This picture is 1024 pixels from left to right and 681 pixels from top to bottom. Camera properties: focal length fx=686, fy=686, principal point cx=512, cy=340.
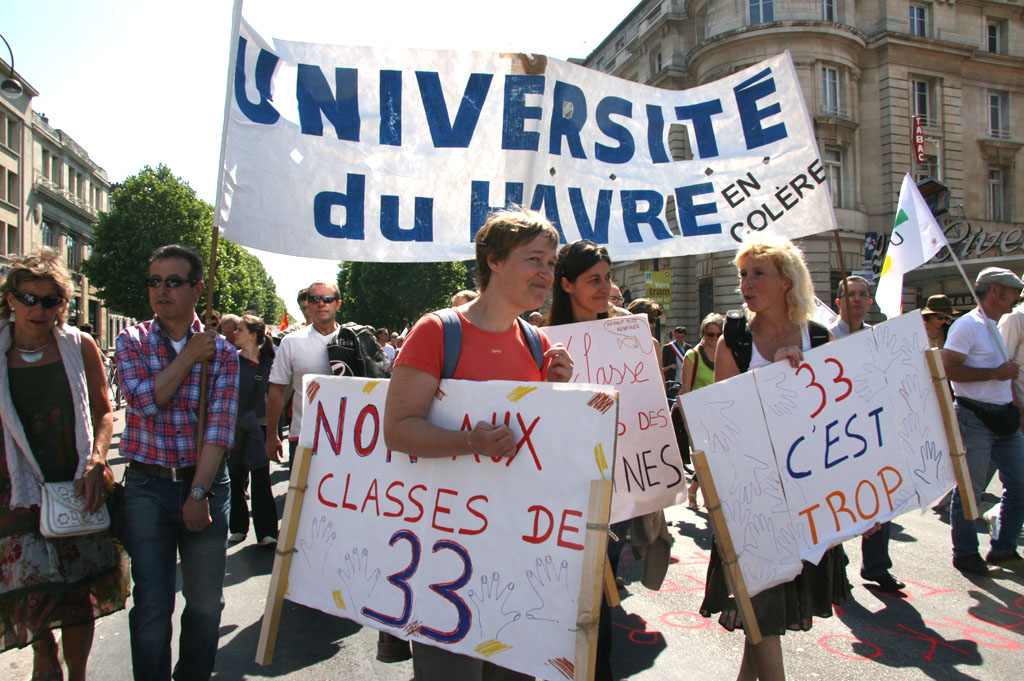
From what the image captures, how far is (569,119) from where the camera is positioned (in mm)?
3828

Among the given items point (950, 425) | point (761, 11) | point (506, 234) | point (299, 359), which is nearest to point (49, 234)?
point (761, 11)

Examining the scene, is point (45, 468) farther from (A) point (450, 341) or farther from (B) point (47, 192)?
(B) point (47, 192)

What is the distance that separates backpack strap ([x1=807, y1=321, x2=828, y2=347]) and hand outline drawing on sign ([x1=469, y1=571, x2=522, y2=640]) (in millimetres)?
1665

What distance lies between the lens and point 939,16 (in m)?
28.5

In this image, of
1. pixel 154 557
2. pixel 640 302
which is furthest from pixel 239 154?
pixel 640 302

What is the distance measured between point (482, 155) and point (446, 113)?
0.28 m

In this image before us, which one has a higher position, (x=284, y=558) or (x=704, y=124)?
(x=704, y=124)

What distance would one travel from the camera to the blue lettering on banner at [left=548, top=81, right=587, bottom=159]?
3.77 meters

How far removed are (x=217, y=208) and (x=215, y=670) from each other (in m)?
2.27

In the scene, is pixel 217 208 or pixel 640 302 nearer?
pixel 217 208

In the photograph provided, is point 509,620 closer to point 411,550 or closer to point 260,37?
point 411,550

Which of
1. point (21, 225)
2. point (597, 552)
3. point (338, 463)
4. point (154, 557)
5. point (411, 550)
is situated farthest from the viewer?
point (21, 225)

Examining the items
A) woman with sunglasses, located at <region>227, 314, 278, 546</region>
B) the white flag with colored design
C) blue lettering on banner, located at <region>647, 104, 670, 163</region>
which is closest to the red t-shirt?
blue lettering on banner, located at <region>647, 104, 670, 163</region>

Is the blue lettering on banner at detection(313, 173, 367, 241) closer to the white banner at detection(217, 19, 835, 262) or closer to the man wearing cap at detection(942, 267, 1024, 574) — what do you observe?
the white banner at detection(217, 19, 835, 262)
